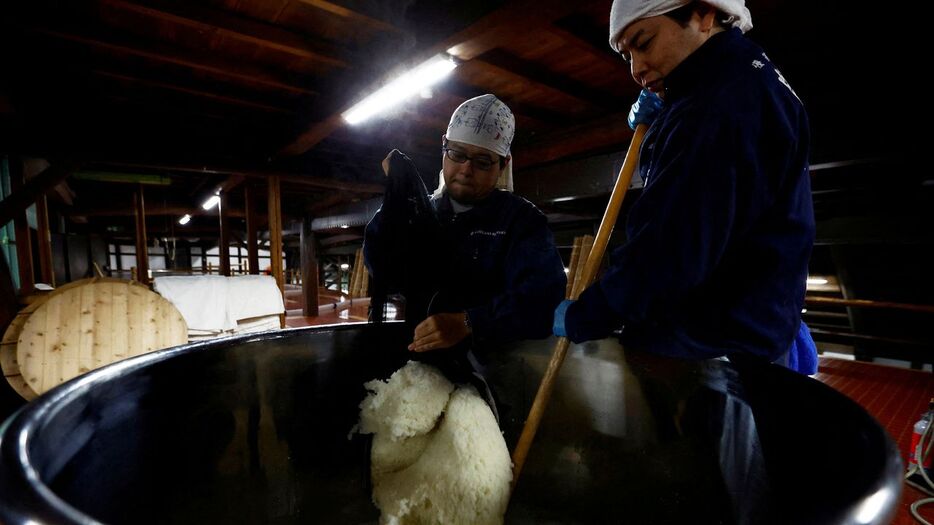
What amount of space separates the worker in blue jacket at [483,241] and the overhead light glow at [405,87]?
161cm

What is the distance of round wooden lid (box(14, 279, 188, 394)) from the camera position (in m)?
3.12

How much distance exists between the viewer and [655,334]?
1029mm

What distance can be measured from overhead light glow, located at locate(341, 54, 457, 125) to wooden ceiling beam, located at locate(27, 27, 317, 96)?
0.58 m

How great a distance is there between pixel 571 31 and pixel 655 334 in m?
2.91

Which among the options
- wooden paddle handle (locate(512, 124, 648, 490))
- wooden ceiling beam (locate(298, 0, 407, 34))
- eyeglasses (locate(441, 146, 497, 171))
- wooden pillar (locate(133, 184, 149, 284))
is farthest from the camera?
wooden pillar (locate(133, 184, 149, 284))

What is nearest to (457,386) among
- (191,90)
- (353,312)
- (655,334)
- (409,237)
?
(409,237)

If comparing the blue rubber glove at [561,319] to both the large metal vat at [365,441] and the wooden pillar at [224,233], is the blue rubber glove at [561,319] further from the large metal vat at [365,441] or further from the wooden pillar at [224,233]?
the wooden pillar at [224,233]

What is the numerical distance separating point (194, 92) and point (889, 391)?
26.7ft

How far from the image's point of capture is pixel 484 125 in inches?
66.7

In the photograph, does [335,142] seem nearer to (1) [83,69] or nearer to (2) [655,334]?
(1) [83,69]

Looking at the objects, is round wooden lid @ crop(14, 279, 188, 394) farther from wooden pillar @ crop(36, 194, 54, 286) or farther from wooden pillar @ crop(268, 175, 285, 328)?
wooden pillar @ crop(36, 194, 54, 286)

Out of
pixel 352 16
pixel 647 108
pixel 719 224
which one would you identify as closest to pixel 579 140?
pixel 352 16

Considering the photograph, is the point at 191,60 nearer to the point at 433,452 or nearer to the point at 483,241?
the point at 483,241

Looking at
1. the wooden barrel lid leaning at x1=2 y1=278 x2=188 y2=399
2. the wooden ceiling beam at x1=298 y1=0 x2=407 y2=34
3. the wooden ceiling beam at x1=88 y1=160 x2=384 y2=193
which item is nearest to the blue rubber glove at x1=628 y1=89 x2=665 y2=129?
the wooden ceiling beam at x1=298 y1=0 x2=407 y2=34
